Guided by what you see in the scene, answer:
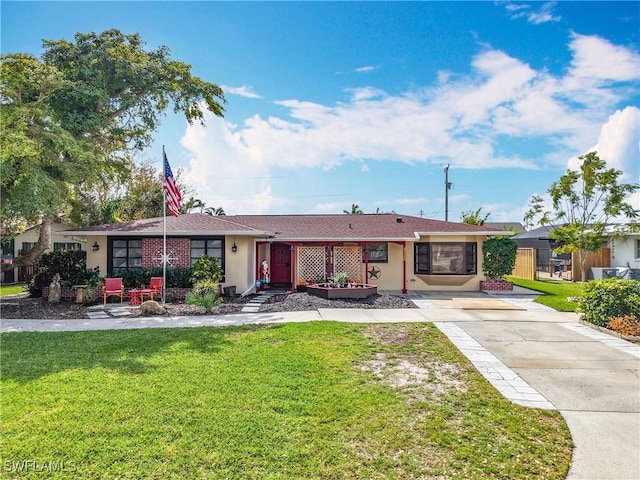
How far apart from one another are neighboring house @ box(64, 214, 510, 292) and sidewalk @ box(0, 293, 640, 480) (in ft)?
9.83

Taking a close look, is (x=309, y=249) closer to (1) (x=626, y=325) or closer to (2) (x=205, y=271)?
(2) (x=205, y=271)

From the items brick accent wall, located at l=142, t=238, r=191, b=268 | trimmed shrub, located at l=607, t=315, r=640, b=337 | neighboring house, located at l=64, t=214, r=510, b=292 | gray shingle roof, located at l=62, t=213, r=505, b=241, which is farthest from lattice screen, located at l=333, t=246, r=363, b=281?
trimmed shrub, located at l=607, t=315, r=640, b=337

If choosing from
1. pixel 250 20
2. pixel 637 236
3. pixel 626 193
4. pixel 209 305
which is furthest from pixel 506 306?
pixel 637 236

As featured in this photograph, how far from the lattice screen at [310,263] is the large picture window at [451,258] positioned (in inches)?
184

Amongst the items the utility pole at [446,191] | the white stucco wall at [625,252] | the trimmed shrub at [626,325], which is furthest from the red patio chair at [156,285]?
the utility pole at [446,191]

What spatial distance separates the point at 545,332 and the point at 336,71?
11473 millimetres

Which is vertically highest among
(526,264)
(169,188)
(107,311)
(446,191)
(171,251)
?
(446,191)

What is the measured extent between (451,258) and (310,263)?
631cm

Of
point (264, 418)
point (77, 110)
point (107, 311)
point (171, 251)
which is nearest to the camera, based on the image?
point (264, 418)

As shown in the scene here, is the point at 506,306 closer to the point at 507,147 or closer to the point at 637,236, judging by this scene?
the point at 507,147

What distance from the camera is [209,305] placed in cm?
1132

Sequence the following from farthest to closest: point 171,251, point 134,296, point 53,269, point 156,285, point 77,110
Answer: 1. point 171,251
2. point 53,269
3. point 156,285
4. point 77,110
5. point 134,296

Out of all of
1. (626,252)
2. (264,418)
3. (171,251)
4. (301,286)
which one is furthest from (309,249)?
(626,252)

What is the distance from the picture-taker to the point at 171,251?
1514 cm
